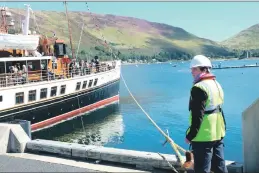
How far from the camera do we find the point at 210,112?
203 inches

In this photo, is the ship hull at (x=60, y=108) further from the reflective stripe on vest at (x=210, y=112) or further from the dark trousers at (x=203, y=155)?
the reflective stripe on vest at (x=210, y=112)

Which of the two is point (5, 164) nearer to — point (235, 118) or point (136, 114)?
point (235, 118)

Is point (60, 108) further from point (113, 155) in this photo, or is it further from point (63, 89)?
point (113, 155)

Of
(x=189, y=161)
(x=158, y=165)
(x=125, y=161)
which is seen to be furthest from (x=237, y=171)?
(x=125, y=161)

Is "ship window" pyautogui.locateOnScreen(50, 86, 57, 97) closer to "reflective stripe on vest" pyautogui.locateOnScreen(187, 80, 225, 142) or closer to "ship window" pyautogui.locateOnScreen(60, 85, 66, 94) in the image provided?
"ship window" pyautogui.locateOnScreen(60, 85, 66, 94)

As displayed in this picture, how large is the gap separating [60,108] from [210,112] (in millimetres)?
28263

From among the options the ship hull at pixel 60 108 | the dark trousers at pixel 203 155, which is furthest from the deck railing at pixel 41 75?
the dark trousers at pixel 203 155

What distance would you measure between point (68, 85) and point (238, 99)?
1015 inches

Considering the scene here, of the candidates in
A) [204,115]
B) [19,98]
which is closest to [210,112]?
[204,115]

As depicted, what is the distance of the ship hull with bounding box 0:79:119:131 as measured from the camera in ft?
89.6

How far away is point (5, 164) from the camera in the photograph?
764 cm

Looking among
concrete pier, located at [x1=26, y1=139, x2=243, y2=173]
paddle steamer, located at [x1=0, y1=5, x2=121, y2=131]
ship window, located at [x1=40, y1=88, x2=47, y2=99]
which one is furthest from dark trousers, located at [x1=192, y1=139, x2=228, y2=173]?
ship window, located at [x1=40, y1=88, x2=47, y2=99]

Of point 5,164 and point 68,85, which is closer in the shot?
point 5,164

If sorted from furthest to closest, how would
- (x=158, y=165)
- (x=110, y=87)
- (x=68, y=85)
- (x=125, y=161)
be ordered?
(x=110, y=87), (x=68, y=85), (x=125, y=161), (x=158, y=165)
